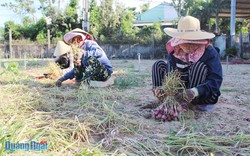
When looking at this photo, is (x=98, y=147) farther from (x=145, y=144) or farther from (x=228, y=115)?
(x=228, y=115)

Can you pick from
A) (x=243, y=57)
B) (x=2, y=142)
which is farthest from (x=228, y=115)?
(x=243, y=57)

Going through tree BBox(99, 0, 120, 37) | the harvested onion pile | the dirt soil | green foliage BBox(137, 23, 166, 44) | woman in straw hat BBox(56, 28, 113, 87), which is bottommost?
the dirt soil

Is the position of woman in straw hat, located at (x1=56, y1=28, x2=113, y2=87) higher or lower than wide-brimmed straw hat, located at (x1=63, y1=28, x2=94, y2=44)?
lower

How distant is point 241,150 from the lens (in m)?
1.58

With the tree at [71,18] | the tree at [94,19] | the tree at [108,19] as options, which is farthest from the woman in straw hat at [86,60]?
the tree at [71,18]

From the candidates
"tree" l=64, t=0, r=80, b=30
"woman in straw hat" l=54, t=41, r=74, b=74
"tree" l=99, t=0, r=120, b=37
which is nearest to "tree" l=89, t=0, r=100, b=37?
"tree" l=99, t=0, r=120, b=37

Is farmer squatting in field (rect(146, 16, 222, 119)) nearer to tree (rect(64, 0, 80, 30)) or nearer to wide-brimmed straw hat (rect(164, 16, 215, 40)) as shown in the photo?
wide-brimmed straw hat (rect(164, 16, 215, 40))

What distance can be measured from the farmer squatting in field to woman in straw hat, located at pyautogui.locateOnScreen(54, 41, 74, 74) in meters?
2.02

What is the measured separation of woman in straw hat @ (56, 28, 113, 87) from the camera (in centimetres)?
378

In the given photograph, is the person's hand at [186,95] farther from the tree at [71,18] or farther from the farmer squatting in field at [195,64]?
the tree at [71,18]

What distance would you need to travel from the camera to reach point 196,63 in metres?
2.41

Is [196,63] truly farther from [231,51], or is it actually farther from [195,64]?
[231,51]

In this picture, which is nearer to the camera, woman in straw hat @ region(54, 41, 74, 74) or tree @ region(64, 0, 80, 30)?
woman in straw hat @ region(54, 41, 74, 74)

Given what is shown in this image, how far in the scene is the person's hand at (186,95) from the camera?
2.24 m
